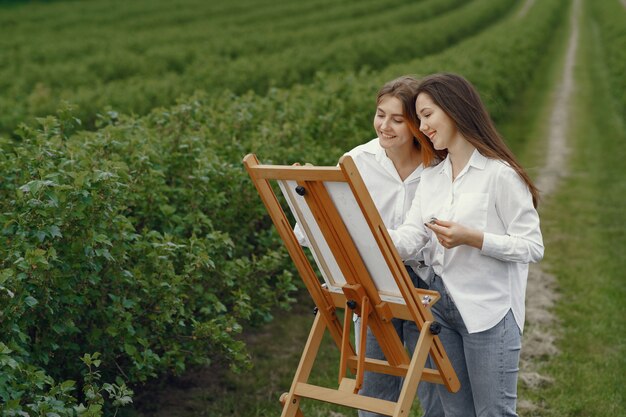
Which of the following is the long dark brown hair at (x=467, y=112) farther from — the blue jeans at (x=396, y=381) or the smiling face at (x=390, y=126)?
the blue jeans at (x=396, y=381)

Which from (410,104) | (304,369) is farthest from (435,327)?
(410,104)

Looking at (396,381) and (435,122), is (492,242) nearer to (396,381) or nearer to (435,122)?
(435,122)

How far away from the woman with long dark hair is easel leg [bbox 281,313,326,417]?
1.53ft

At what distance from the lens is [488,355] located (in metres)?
3.54

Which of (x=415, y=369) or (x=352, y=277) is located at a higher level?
(x=352, y=277)

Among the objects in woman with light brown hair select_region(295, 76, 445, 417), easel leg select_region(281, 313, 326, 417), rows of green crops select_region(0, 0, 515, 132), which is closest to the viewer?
easel leg select_region(281, 313, 326, 417)

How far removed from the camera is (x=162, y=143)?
6355 mm

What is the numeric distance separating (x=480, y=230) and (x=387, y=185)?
58 cm

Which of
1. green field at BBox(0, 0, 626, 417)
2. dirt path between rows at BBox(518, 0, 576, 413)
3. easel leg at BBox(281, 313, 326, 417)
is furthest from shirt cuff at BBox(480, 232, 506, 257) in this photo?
dirt path between rows at BBox(518, 0, 576, 413)

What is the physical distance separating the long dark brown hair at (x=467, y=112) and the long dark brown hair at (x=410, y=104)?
0.09 metres

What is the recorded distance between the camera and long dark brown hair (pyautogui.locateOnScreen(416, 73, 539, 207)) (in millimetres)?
3518

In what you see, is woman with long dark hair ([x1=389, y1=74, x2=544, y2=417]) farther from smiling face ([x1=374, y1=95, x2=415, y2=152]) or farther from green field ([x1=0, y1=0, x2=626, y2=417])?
green field ([x1=0, y1=0, x2=626, y2=417])

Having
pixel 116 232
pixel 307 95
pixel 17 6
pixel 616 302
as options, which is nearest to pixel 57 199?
pixel 116 232

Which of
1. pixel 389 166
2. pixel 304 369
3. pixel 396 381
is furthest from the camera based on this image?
pixel 396 381
